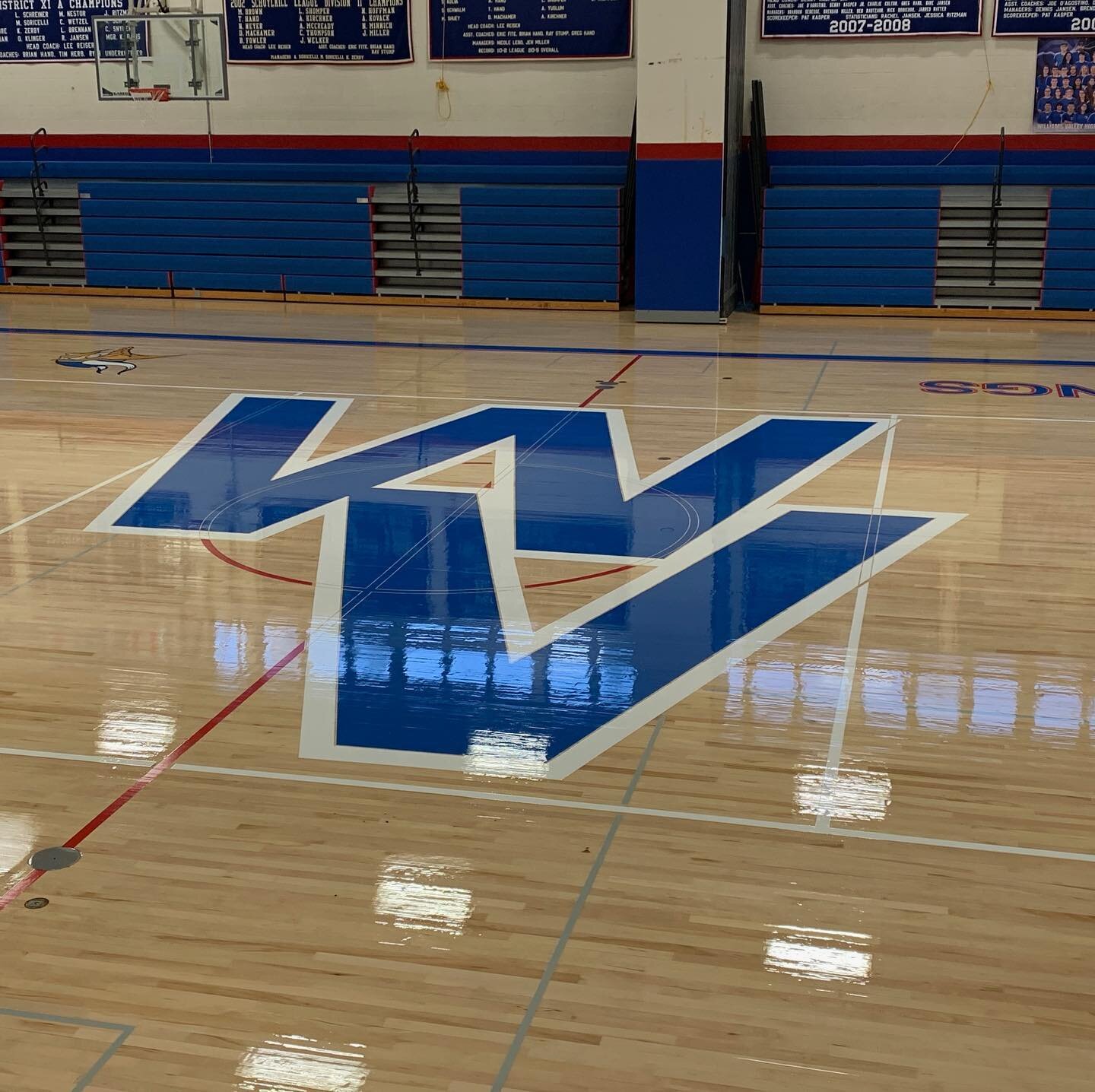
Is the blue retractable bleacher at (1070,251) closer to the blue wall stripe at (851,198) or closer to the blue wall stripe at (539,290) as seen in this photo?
the blue wall stripe at (851,198)

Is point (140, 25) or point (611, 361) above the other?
point (140, 25)

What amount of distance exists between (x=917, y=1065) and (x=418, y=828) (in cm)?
137

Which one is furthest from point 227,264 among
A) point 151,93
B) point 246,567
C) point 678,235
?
point 246,567

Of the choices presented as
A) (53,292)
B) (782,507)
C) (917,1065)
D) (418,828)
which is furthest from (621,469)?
(53,292)

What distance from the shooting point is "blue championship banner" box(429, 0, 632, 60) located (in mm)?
11992

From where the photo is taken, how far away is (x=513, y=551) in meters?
5.70

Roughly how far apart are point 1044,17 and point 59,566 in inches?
372

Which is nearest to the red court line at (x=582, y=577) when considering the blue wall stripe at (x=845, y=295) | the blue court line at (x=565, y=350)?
the blue court line at (x=565, y=350)

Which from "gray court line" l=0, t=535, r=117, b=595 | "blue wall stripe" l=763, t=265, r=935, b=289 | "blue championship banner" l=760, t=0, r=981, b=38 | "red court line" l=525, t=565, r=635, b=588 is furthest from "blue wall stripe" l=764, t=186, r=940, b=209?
"gray court line" l=0, t=535, r=117, b=595

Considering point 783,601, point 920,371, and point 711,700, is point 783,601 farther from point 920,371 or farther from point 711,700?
point 920,371

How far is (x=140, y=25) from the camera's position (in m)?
12.1

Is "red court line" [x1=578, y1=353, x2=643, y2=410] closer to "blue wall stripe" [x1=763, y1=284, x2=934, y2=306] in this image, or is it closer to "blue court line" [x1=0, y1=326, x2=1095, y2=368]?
"blue court line" [x1=0, y1=326, x2=1095, y2=368]

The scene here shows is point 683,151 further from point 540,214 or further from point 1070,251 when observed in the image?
point 1070,251

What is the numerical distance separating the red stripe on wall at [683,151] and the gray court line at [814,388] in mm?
2289
